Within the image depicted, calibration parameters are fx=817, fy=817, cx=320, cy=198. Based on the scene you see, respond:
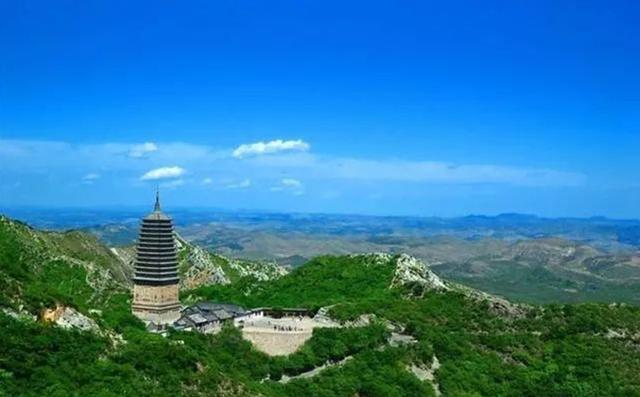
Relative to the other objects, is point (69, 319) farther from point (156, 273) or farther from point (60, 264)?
point (60, 264)

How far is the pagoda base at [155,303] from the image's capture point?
55.3 m

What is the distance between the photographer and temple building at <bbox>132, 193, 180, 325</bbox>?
55719 mm

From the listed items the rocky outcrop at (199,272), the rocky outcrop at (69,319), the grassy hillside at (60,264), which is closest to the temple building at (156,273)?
the grassy hillside at (60,264)

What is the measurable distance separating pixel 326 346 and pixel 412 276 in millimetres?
23977

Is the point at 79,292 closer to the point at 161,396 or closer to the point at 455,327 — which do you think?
the point at 455,327

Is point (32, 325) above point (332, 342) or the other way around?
above

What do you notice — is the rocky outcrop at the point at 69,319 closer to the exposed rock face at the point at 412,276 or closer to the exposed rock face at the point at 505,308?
the exposed rock face at the point at 505,308

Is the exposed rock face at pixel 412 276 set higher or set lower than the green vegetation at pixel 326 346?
higher

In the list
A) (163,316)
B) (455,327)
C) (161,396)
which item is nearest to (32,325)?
(161,396)

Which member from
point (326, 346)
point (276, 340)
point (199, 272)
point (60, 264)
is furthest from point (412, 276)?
point (60, 264)

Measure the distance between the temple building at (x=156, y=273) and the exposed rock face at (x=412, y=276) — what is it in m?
19.0

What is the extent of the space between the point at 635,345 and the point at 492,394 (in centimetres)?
1770

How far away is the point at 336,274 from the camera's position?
232 ft

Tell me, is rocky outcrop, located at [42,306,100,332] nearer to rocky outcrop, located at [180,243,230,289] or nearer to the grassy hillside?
the grassy hillside
